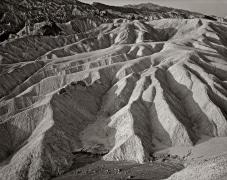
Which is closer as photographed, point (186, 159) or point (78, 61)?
point (186, 159)

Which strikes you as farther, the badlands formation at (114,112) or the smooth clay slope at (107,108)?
the smooth clay slope at (107,108)

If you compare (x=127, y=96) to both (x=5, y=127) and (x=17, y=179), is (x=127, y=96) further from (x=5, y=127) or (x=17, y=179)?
(x=17, y=179)

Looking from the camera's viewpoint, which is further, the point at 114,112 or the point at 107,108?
the point at 107,108

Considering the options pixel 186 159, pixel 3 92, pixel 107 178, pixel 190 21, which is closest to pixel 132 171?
pixel 107 178
